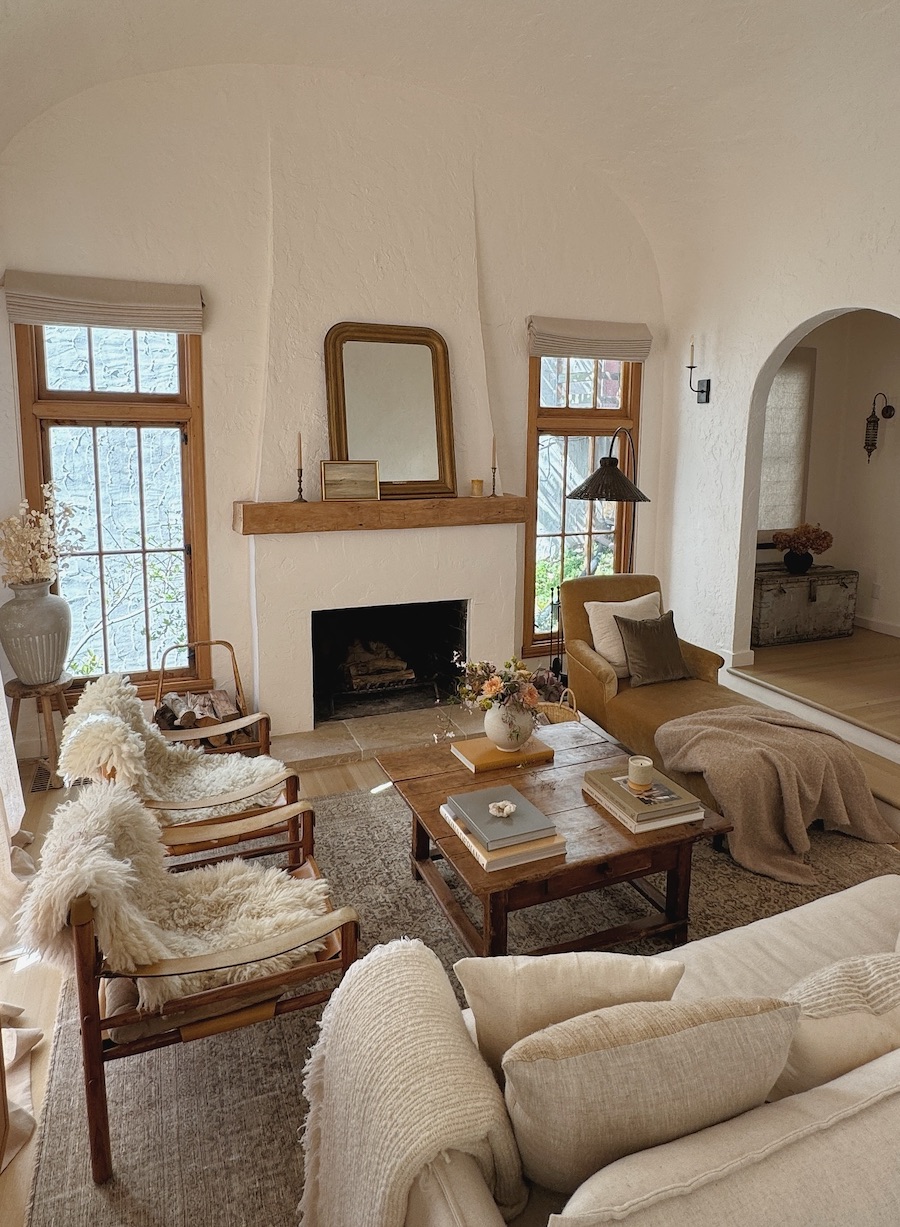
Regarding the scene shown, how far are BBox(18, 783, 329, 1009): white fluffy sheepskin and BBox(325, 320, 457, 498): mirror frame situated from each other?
272cm

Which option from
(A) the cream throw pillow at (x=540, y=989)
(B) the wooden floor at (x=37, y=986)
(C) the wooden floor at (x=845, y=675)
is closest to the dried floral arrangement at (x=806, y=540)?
(C) the wooden floor at (x=845, y=675)

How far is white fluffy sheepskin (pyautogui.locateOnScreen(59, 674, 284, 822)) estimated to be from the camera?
2547 millimetres

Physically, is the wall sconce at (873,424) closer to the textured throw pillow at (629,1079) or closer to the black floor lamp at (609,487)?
the black floor lamp at (609,487)

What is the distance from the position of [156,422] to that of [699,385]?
3.34 meters

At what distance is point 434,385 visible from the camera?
4.72m

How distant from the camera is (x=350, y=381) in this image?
4.55 meters

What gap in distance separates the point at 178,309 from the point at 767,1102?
163 inches

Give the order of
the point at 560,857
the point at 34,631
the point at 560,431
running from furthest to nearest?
1. the point at 560,431
2. the point at 34,631
3. the point at 560,857

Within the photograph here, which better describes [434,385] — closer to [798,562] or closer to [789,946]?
[798,562]

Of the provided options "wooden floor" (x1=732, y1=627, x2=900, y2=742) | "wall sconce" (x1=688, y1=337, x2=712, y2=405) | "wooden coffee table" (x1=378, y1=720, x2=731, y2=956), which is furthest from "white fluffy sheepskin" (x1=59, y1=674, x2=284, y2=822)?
"wall sconce" (x1=688, y1=337, x2=712, y2=405)

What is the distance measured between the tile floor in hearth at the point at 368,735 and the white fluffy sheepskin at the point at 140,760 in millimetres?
1107

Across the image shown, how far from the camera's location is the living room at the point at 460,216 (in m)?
3.73

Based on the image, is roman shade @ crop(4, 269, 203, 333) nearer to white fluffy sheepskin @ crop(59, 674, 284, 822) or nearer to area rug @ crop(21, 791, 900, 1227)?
white fluffy sheepskin @ crop(59, 674, 284, 822)

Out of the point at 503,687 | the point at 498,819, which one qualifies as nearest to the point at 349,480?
the point at 503,687
